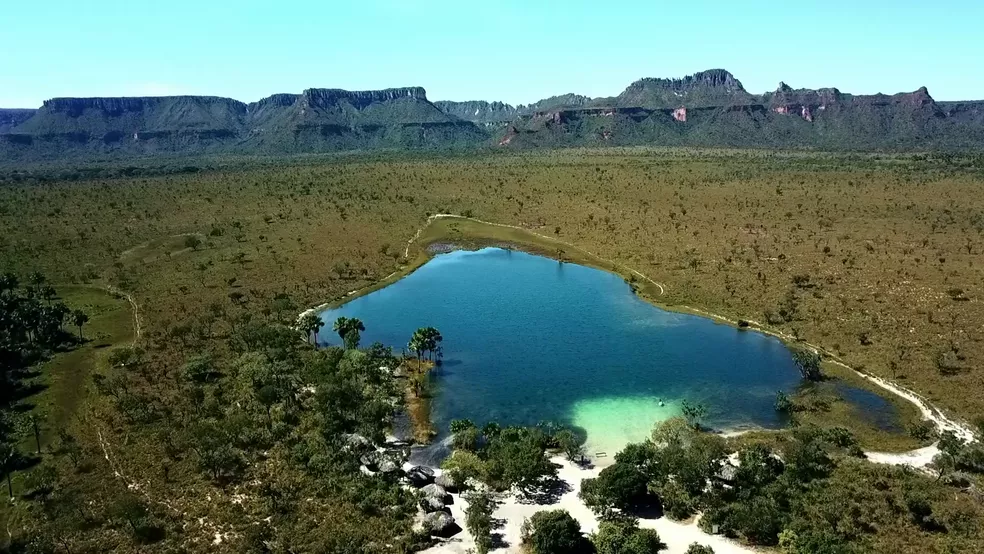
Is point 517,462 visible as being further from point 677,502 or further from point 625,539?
point 677,502

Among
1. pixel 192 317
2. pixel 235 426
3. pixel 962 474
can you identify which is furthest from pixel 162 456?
pixel 962 474

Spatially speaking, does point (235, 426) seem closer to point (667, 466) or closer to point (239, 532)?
point (239, 532)

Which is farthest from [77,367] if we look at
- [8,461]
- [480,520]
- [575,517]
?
[575,517]

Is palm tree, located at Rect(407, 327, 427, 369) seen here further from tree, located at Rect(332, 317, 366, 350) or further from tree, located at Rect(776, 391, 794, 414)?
tree, located at Rect(776, 391, 794, 414)

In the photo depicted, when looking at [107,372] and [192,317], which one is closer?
[107,372]

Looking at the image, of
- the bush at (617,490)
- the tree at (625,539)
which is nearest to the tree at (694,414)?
the bush at (617,490)
